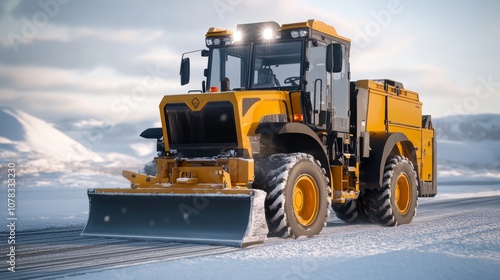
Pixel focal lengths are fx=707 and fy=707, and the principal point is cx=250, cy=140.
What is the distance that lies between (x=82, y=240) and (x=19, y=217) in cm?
545

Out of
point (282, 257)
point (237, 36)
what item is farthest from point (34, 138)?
point (282, 257)

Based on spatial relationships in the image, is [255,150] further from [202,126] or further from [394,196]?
[394,196]

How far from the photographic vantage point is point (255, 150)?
37.1ft

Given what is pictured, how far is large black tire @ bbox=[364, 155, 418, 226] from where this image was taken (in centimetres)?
1422

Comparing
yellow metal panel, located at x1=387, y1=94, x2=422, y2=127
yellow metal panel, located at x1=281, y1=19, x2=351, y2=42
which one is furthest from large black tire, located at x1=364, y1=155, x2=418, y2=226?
yellow metal panel, located at x1=281, y1=19, x2=351, y2=42

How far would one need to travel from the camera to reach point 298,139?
1209 cm

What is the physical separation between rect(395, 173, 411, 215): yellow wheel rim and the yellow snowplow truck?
109 cm

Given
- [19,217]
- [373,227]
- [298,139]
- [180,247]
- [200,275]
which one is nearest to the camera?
[200,275]

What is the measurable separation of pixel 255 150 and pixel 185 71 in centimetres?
245

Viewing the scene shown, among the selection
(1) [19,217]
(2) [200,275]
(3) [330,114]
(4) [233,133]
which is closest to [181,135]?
(4) [233,133]

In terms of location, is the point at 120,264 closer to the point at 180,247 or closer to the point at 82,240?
the point at 180,247

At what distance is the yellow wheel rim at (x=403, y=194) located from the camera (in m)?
15.1

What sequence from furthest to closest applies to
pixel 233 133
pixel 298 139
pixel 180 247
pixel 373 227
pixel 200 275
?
pixel 373 227
pixel 298 139
pixel 233 133
pixel 180 247
pixel 200 275

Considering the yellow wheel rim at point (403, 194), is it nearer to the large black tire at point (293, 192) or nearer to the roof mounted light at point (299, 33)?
the large black tire at point (293, 192)
